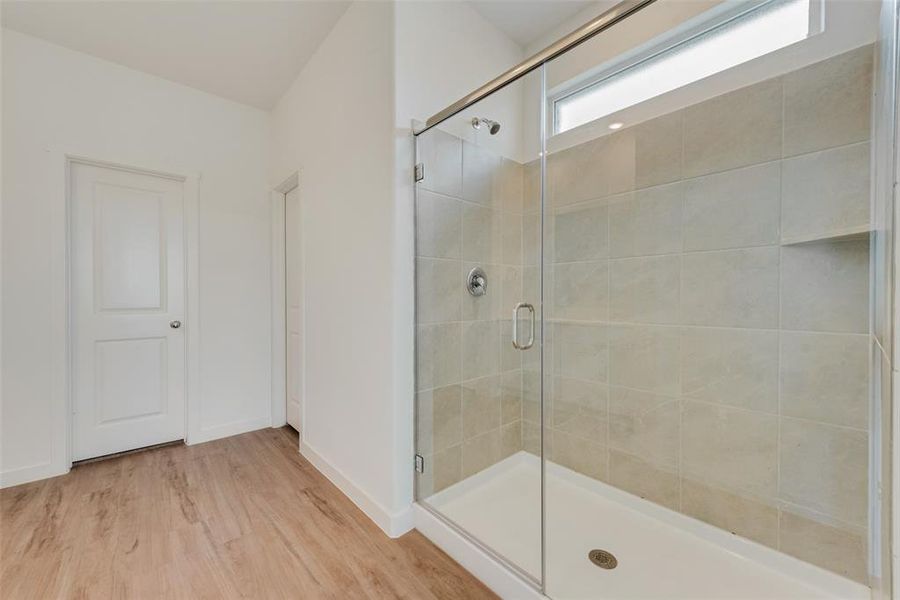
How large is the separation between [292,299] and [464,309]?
68.6 inches

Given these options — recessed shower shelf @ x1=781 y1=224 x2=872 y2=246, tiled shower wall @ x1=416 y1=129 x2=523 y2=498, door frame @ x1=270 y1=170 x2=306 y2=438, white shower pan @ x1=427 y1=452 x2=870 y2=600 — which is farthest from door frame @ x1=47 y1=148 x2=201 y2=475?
recessed shower shelf @ x1=781 y1=224 x2=872 y2=246

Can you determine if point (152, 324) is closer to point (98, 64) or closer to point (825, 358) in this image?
point (98, 64)

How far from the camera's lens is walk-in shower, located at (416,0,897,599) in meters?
1.26

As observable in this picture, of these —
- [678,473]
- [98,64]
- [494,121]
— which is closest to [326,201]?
[494,121]

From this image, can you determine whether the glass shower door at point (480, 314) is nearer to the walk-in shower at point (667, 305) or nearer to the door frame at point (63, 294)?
the walk-in shower at point (667, 305)

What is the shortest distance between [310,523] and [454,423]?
83cm

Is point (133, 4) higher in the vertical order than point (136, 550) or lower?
higher

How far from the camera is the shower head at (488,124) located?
1803mm

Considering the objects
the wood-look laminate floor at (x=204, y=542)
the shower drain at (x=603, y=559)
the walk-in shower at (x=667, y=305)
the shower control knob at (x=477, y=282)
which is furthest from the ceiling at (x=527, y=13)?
the wood-look laminate floor at (x=204, y=542)

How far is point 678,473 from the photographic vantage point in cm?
166

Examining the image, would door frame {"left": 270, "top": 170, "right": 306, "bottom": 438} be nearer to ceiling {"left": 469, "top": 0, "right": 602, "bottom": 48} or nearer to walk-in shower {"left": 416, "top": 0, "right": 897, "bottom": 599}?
walk-in shower {"left": 416, "top": 0, "right": 897, "bottom": 599}

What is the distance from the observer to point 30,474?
2094 mm

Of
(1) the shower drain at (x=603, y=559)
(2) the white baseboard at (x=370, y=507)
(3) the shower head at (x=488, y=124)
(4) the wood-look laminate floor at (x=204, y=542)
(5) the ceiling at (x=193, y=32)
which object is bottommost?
(4) the wood-look laminate floor at (x=204, y=542)

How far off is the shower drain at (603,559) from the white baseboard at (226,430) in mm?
2569
